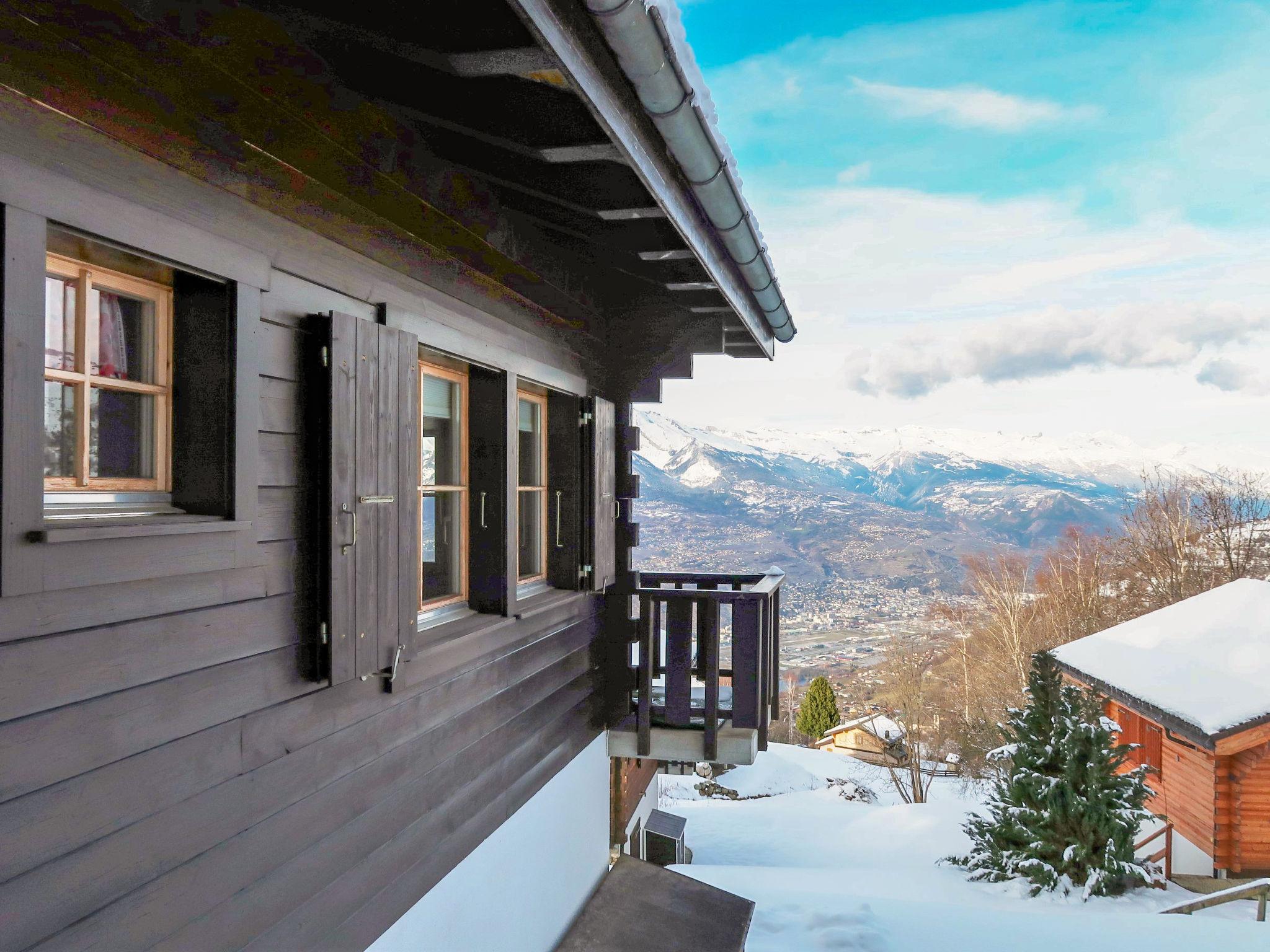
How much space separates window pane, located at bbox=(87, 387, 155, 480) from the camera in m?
1.56

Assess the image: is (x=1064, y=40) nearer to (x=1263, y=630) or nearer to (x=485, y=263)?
(x=1263, y=630)

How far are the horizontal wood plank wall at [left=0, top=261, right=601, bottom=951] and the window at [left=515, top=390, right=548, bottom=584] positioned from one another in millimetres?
997

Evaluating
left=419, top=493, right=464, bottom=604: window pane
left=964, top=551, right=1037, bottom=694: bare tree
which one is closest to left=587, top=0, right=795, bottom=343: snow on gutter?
left=419, top=493, right=464, bottom=604: window pane

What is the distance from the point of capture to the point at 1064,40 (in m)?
19.6

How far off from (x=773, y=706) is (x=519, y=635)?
7.95 feet

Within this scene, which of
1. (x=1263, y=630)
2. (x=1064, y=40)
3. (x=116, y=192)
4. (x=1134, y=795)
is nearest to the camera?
(x=116, y=192)

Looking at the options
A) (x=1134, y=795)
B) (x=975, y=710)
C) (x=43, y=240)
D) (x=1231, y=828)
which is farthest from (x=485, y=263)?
(x=975, y=710)

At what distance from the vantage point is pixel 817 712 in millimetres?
26781

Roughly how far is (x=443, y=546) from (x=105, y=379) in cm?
166

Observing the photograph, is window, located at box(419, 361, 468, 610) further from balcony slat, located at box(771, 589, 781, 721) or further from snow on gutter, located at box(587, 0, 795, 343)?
balcony slat, located at box(771, 589, 781, 721)

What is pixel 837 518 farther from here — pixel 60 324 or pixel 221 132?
pixel 60 324

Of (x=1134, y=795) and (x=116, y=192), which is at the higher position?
(x=116, y=192)

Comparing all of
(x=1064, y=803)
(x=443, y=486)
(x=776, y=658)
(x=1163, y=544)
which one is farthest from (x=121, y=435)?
(x=1163, y=544)

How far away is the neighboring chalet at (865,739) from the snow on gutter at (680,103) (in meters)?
22.5
